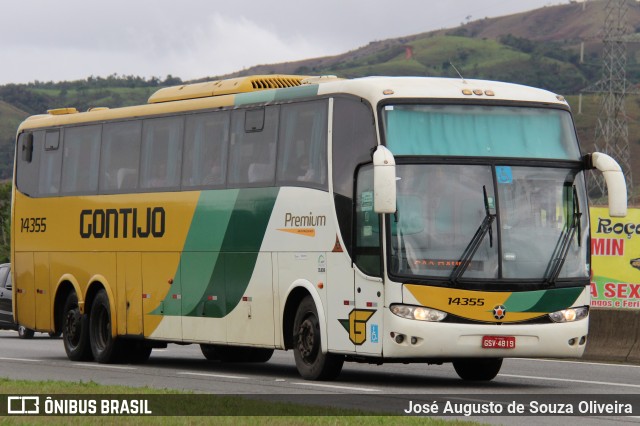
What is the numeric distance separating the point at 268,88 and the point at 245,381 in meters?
4.38

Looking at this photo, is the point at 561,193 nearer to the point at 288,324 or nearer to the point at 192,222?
the point at 288,324

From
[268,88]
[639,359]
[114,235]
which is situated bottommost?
[639,359]

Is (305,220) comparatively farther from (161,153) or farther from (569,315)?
(161,153)

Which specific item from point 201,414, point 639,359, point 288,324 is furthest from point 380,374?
point 201,414

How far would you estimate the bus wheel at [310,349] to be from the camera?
1850 centimetres

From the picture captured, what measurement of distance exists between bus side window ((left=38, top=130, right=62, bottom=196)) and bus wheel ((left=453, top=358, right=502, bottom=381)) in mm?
8684

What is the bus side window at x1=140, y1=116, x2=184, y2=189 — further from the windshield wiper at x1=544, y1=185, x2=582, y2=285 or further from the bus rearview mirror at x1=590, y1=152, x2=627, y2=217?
the bus rearview mirror at x1=590, y1=152, x2=627, y2=217

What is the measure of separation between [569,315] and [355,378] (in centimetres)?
313

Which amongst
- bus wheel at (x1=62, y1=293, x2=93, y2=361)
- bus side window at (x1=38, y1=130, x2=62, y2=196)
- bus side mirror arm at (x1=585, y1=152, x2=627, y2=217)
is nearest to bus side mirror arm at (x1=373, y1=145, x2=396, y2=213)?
bus side mirror arm at (x1=585, y1=152, x2=627, y2=217)

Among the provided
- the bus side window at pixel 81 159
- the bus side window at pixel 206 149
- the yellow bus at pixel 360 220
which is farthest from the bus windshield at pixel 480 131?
the bus side window at pixel 81 159

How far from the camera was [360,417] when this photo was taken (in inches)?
520

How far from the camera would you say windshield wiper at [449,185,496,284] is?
56.7ft

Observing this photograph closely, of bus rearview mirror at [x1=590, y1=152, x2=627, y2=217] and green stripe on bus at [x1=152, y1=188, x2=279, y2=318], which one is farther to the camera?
green stripe on bus at [x1=152, y1=188, x2=279, y2=318]

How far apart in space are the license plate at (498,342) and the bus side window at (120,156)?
7697 millimetres
